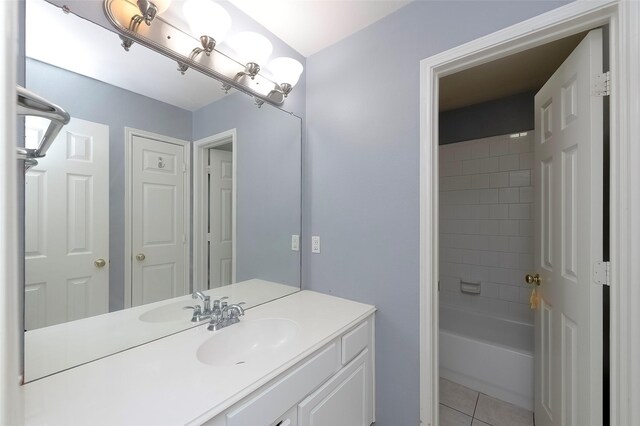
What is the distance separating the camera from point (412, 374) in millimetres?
1278

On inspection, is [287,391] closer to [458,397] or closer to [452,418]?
[452,418]

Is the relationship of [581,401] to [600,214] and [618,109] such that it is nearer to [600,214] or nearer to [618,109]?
→ [600,214]

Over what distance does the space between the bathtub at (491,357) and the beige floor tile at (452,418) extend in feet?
1.11

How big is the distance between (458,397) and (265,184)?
2047 millimetres

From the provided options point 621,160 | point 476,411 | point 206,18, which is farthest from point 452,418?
point 206,18

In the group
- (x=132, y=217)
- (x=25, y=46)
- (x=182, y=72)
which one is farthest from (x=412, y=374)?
(x=25, y=46)

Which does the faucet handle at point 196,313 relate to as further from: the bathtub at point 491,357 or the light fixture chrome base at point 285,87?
the bathtub at point 491,357

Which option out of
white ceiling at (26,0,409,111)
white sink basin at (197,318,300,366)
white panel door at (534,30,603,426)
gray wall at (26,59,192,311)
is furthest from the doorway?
gray wall at (26,59,192,311)

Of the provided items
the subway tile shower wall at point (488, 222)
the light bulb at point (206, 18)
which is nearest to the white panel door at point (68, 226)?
the light bulb at point (206, 18)

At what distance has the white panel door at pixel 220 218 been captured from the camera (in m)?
1.27

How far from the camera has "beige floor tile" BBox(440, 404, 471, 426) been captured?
5.28 ft

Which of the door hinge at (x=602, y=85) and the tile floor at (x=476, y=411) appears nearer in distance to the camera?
the door hinge at (x=602, y=85)

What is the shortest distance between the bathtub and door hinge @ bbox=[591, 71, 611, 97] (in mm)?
1660

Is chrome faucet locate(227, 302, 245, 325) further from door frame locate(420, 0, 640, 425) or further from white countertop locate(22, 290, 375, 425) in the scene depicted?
door frame locate(420, 0, 640, 425)
